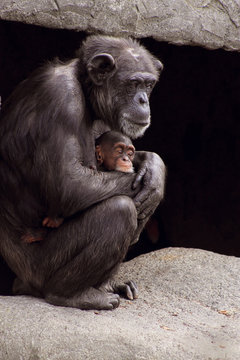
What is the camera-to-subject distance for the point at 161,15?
489 cm

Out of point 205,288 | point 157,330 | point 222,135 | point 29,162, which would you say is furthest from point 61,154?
point 222,135

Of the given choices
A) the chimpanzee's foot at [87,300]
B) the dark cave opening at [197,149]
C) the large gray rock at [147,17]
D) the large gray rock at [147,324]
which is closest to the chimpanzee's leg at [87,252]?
the chimpanzee's foot at [87,300]

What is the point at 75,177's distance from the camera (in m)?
3.81

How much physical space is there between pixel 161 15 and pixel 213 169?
11.6 feet

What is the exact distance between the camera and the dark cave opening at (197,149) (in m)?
7.32

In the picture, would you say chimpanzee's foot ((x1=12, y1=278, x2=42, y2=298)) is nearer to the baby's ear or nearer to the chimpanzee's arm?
the chimpanzee's arm

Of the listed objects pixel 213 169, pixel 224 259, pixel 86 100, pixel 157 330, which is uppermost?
pixel 86 100

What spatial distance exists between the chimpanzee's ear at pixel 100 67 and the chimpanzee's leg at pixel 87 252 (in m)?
0.82

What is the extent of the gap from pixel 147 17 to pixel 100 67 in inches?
38.9

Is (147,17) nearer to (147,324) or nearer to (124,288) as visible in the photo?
(124,288)

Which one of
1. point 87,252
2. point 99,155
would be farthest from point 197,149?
point 87,252

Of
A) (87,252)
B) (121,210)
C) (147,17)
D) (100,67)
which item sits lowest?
(87,252)

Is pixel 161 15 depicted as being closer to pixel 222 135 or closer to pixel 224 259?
pixel 224 259

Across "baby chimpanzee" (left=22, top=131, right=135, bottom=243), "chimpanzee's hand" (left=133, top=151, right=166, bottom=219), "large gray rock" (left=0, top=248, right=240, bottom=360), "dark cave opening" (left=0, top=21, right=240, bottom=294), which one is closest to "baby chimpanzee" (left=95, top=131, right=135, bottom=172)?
"baby chimpanzee" (left=22, top=131, right=135, bottom=243)
